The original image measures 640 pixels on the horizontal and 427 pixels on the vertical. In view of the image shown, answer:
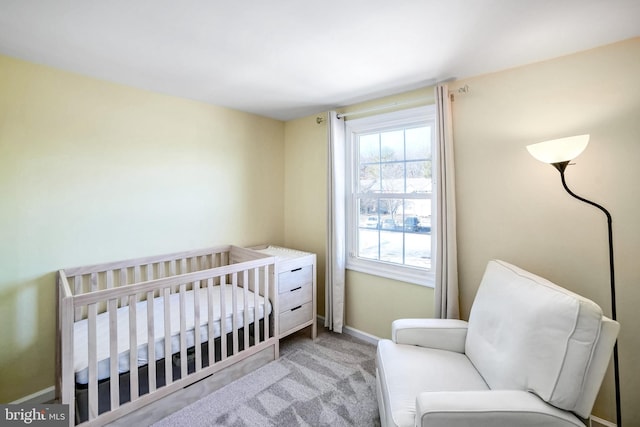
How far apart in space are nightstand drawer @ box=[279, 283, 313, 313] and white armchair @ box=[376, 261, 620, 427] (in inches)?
42.7

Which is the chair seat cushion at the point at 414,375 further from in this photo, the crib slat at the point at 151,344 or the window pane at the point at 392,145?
the window pane at the point at 392,145

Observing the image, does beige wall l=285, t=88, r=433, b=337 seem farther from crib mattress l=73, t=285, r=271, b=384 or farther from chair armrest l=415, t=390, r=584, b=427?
chair armrest l=415, t=390, r=584, b=427

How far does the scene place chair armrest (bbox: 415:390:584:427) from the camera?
3.55 feet

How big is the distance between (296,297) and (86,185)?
6.21 ft

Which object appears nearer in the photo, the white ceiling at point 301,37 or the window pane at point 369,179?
the white ceiling at point 301,37

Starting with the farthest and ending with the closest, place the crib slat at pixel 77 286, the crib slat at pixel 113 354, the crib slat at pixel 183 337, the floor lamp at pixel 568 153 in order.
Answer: the crib slat at pixel 77 286 → the crib slat at pixel 183 337 → the crib slat at pixel 113 354 → the floor lamp at pixel 568 153

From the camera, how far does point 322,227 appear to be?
10.1ft

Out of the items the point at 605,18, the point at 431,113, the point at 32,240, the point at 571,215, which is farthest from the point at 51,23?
the point at 571,215

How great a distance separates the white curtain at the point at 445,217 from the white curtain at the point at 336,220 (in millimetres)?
939

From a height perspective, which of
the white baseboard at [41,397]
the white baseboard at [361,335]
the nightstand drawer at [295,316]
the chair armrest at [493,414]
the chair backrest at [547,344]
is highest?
the chair backrest at [547,344]

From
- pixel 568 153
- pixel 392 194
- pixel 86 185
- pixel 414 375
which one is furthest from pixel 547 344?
pixel 86 185

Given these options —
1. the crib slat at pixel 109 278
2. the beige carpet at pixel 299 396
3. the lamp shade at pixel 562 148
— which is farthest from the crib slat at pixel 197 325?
the lamp shade at pixel 562 148

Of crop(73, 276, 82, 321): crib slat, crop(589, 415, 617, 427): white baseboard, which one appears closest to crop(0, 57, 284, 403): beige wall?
crop(73, 276, 82, 321): crib slat

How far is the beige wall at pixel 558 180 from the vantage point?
159cm
